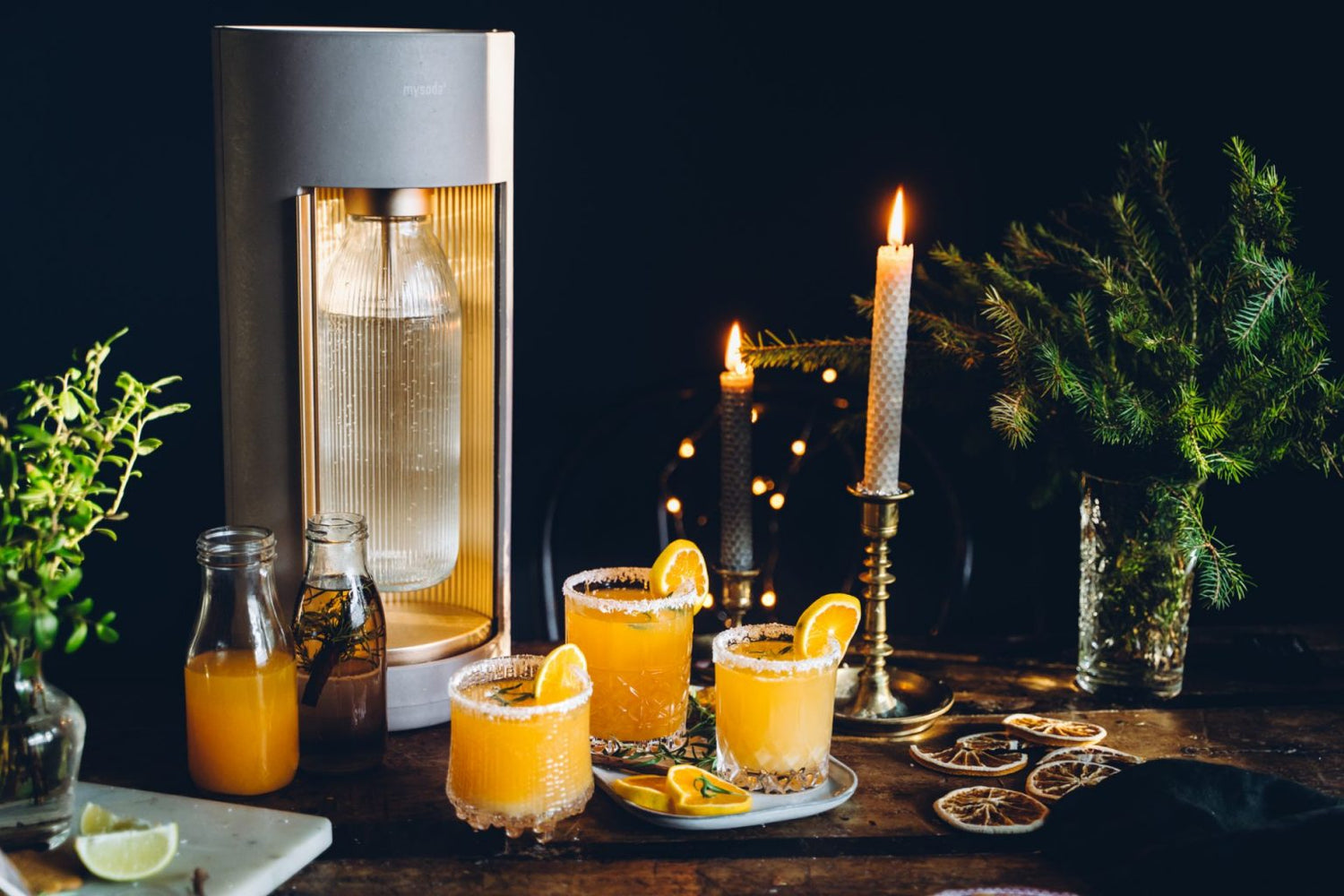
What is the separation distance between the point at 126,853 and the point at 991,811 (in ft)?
2.30

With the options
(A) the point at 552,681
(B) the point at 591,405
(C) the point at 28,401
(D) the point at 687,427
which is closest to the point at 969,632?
(D) the point at 687,427

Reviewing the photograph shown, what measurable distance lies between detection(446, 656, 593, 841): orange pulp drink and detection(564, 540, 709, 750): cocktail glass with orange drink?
0.10 metres

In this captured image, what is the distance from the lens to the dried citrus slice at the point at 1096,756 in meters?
1.37

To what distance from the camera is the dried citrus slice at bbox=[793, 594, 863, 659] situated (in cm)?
127

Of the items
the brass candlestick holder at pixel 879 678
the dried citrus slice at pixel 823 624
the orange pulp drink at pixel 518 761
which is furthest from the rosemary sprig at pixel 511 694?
the brass candlestick holder at pixel 879 678

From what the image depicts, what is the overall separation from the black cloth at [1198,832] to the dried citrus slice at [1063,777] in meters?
0.05

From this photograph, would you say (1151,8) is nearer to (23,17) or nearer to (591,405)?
(591,405)

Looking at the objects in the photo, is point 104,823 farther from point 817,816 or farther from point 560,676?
point 817,816

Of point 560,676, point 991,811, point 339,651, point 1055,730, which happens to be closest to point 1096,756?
point 1055,730

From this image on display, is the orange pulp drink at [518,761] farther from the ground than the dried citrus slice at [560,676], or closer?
closer

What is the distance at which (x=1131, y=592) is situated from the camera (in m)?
1.54

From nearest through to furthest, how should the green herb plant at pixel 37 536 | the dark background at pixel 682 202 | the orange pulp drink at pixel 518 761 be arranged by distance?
the green herb plant at pixel 37 536 < the orange pulp drink at pixel 518 761 < the dark background at pixel 682 202

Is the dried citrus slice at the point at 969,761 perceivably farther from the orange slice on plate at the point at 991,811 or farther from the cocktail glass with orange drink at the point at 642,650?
the cocktail glass with orange drink at the point at 642,650

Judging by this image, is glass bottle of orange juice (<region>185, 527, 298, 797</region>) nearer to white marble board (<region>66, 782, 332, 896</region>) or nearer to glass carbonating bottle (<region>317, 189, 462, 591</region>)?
white marble board (<region>66, 782, 332, 896</region>)
